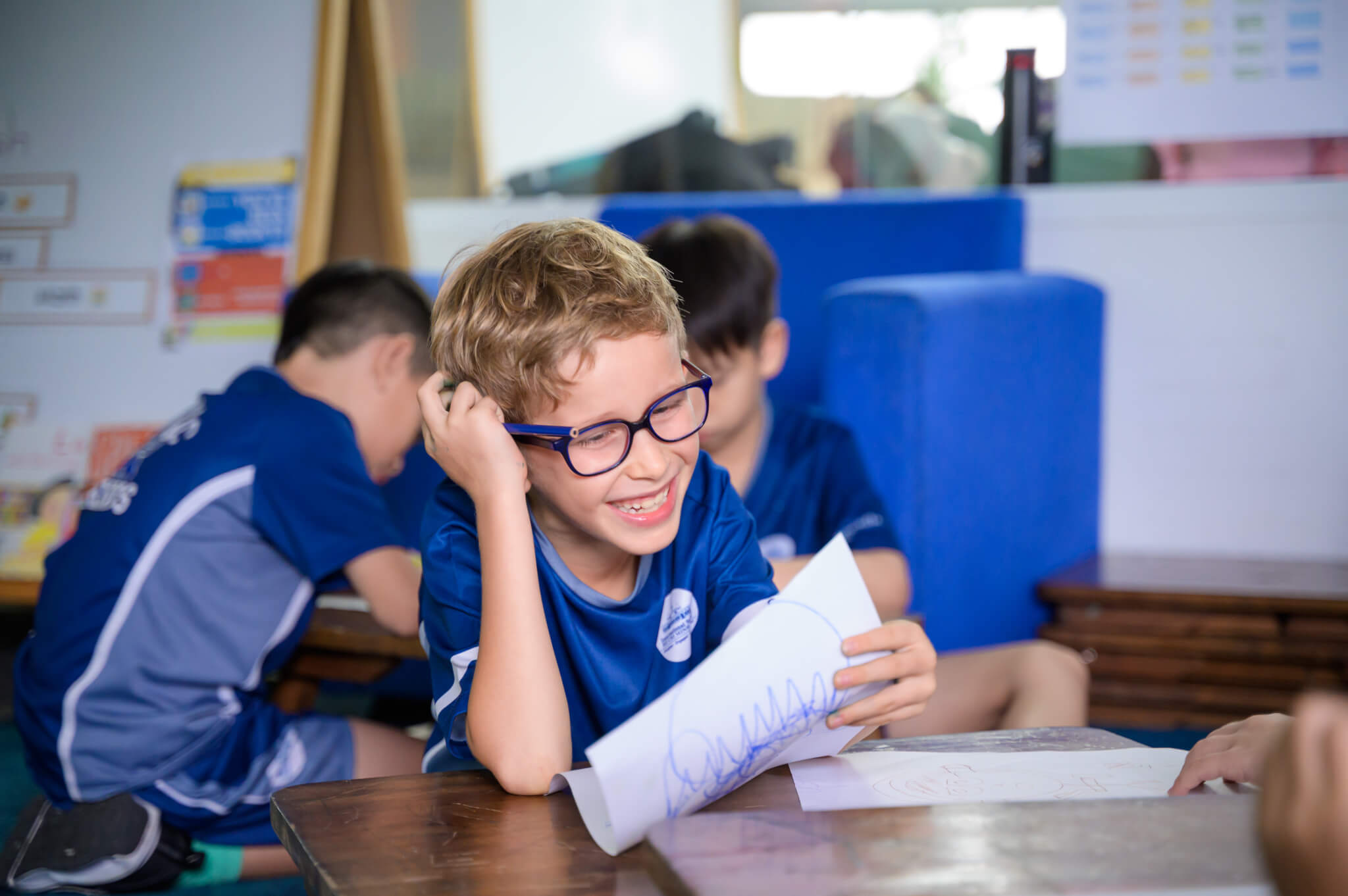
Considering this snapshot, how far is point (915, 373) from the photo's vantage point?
1.69 metres

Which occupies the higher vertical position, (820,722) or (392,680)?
(820,722)

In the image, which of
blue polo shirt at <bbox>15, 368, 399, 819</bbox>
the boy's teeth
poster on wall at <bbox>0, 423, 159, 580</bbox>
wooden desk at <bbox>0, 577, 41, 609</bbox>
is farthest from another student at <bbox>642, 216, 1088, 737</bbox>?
wooden desk at <bbox>0, 577, 41, 609</bbox>

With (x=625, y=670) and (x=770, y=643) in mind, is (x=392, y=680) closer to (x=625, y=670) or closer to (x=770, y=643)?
(x=625, y=670)

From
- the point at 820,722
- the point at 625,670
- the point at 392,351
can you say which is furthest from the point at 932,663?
the point at 392,351

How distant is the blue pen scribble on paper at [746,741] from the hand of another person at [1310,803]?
0.91 feet

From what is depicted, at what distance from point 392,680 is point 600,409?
60.5 inches

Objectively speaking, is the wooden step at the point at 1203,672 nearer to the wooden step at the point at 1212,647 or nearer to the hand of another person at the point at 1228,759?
the wooden step at the point at 1212,647

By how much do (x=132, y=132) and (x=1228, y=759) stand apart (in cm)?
222

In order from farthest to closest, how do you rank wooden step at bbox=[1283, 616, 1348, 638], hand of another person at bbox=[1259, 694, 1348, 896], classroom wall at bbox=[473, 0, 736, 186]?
classroom wall at bbox=[473, 0, 736, 186], wooden step at bbox=[1283, 616, 1348, 638], hand of another person at bbox=[1259, 694, 1348, 896]

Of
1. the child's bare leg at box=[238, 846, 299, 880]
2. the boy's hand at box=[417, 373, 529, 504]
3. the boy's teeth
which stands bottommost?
the child's bare leg at box=[238, 846, 299, 880]

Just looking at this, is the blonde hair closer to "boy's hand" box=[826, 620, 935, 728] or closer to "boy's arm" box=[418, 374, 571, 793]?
"boy's arm" box=[418, 374, 571, 793]

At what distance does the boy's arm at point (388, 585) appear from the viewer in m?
1.29

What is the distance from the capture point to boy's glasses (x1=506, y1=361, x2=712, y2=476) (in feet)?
2.54

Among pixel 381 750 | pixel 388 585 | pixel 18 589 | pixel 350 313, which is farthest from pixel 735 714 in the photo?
pixel 18 589
